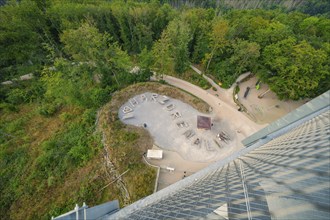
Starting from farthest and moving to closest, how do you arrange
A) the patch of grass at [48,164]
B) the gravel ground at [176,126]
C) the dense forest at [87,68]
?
1. the gravel ground at [176,126]
2. the dense forest at [87,68]
3. the patch of grass at [48,164]

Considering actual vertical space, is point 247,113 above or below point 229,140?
above

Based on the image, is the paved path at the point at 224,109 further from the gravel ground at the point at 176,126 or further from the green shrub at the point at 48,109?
the green shrub at the point at 48,109

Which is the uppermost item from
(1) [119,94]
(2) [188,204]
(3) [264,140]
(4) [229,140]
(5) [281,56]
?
(5) [281,56]

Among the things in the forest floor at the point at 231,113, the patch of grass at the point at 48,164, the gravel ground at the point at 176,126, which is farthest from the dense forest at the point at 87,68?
the gravel ground at the point at 176,126

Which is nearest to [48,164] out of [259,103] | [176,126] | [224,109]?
[176,126]

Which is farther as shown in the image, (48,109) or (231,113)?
(48,109)

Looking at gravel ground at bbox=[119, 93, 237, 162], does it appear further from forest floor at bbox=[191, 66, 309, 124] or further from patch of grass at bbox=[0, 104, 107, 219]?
patch of grass at bbox=[0, 104, 107, 219]

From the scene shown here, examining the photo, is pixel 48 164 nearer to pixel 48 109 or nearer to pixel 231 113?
pixel 48 109

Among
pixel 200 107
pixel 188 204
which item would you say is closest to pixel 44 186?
pixel 188 204

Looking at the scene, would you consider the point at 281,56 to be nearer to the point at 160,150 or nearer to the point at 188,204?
the point at 160,150
